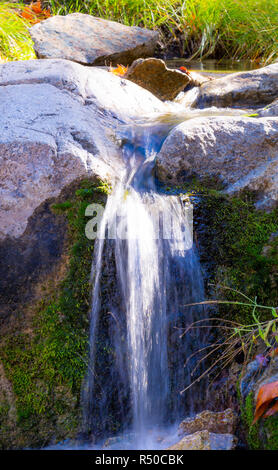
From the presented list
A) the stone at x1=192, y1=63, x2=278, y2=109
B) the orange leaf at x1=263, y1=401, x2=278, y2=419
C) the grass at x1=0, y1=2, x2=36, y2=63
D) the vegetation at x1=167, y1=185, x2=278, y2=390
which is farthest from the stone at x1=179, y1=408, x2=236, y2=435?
the grass at x1=0, y1=2, x2=36, y2=63

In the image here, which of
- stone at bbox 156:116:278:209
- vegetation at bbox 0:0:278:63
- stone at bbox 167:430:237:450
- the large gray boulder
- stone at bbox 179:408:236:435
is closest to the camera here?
stone at bbox 167:430:237:450

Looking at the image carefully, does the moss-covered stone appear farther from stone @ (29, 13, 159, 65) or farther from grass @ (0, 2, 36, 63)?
grass @ (0, 2, 36, 63)

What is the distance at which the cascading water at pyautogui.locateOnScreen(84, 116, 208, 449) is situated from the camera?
7.61ft

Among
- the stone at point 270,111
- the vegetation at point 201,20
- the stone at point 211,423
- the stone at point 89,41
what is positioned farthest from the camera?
the vegetation at point 201,20

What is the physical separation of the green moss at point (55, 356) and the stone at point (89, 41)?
14.6 ft

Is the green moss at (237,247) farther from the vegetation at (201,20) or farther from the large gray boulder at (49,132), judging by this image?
the vegetation at (201,20)

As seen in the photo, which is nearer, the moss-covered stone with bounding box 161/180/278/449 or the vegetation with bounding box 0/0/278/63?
the moss-covered stone with bounding box 161/180/278/449

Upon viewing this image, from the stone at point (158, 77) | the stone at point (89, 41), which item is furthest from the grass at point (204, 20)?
the stone at point (158, 77)

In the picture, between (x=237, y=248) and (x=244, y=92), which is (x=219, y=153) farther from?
(x=244, y=92)

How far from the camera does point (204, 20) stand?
312 inches

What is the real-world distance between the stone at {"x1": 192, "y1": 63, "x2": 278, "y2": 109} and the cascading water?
3.04 m

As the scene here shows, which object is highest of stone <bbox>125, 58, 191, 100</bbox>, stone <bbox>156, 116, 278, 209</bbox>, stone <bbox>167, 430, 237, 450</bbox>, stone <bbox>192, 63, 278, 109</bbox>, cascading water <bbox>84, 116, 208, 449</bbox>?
stone <bbox>125, 58, 191, 100</bbox>

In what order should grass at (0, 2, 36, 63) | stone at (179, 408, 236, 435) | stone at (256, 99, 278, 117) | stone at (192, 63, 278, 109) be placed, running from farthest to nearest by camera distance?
grass at (0, 2, 36, 63) < stone at (192, 63, 278, 109) < stone at (256, 99, 278, 117) < stone at (179, 408, 236, 435)

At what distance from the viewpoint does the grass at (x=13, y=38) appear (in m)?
6.31
